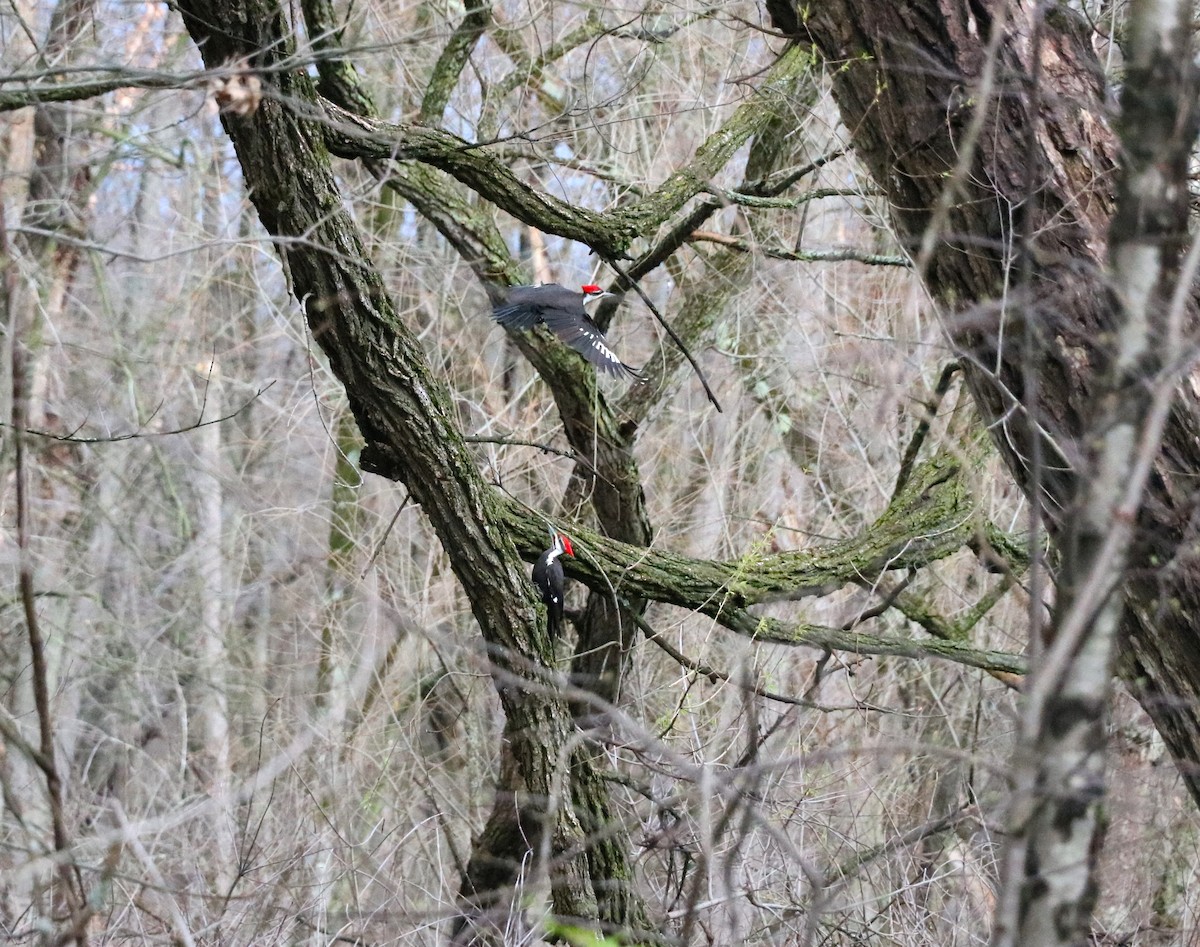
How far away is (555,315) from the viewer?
4930mm

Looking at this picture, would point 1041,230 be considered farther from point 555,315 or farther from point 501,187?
point 555,315

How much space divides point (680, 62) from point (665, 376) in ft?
6.63

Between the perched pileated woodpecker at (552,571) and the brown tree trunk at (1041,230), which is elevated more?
the brown tree trunk at (1041,230)

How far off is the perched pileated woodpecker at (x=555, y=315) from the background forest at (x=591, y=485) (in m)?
0.25

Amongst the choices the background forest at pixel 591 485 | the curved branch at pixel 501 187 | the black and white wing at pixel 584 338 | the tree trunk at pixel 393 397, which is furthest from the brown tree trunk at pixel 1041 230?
the black and white wing at pixel 584 338

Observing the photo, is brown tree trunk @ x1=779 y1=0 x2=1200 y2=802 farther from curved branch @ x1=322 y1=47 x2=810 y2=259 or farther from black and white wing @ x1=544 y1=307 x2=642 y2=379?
black and white wing @ x1=544 y1=307 x2=642 y2=379

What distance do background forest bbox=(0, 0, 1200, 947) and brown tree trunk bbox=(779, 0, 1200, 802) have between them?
0.05ft

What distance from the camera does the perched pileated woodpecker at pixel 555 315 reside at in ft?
15.9

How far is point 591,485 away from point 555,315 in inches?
43.1

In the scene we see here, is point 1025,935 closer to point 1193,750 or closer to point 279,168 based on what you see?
point 1193,750

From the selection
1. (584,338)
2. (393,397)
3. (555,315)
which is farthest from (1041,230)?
(555,315)

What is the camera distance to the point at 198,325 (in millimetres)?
8867

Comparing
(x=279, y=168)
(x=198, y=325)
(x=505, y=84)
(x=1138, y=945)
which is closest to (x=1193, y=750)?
(x=1138, y=945)

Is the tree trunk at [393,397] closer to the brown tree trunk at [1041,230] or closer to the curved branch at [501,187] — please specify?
the curved branch at [501,187]
